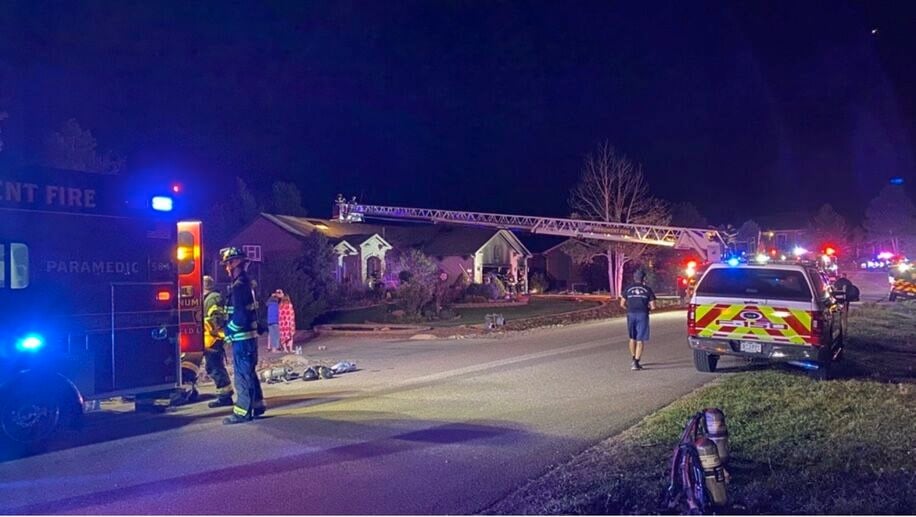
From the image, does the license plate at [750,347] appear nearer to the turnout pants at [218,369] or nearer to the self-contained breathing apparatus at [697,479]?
the self-contained breathing apparatus at [697,479]

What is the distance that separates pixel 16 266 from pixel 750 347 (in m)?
9.67

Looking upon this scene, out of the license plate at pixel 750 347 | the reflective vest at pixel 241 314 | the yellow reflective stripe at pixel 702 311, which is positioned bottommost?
the license plate at pixel 750 347

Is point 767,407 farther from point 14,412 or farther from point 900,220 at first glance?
point 900,220

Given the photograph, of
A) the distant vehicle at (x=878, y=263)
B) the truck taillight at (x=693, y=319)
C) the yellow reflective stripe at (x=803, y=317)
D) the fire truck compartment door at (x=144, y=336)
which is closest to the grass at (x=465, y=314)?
the truck taillight at (x=693, y=319)

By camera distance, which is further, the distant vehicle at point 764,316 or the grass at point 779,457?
the distant vehicle at point 764,316

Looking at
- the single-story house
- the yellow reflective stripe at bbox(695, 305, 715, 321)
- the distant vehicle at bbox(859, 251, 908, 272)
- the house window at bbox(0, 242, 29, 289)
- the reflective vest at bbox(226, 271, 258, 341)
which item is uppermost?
the single-story house

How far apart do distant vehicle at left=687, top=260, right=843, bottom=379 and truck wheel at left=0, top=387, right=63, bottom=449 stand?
29.1 feet

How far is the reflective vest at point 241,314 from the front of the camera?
929 cm

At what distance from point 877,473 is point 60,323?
781 cm

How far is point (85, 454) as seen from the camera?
7723 millimetres

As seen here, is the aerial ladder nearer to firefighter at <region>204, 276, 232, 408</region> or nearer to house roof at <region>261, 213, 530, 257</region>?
house roof at <region>261, 213, 530, 257</region>

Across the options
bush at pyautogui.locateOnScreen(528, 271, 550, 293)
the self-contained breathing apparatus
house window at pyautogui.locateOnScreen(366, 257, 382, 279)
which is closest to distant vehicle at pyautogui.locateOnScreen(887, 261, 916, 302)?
bush at pyautogui.locateOnScreen(528, 271, 550, 293)

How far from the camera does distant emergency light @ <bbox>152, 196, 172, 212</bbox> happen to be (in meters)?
9.65

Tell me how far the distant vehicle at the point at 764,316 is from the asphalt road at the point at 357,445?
749 mm
